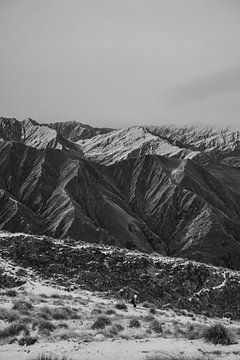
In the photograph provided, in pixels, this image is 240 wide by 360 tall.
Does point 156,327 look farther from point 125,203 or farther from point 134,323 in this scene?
point 125,203

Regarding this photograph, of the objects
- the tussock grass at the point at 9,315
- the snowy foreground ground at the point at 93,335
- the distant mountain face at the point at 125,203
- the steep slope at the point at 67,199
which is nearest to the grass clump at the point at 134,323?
the snowy foreground ground at the point at 93,335

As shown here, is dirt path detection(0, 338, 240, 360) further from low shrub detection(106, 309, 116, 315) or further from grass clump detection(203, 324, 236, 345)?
low shrub detection(106, 309, 116, 315)

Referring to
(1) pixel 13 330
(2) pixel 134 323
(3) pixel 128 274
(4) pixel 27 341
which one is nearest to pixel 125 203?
(3) pixel 128 274

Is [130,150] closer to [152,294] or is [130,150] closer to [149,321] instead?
[152,294]

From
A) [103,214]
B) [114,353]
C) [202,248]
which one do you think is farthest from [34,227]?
[114,353]

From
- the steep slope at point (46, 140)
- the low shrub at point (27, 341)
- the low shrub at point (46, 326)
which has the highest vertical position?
the steep slope at point (46, 140)

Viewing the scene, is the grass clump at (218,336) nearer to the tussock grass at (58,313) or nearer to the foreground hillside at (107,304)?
the foreground hillside at (107,304)

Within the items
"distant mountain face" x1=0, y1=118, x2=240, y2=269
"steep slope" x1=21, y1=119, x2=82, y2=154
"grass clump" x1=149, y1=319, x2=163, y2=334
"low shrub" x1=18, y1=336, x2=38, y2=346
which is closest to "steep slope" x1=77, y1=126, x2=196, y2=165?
"steep slope" x1=21, y1=119, x2=82, y2=154
